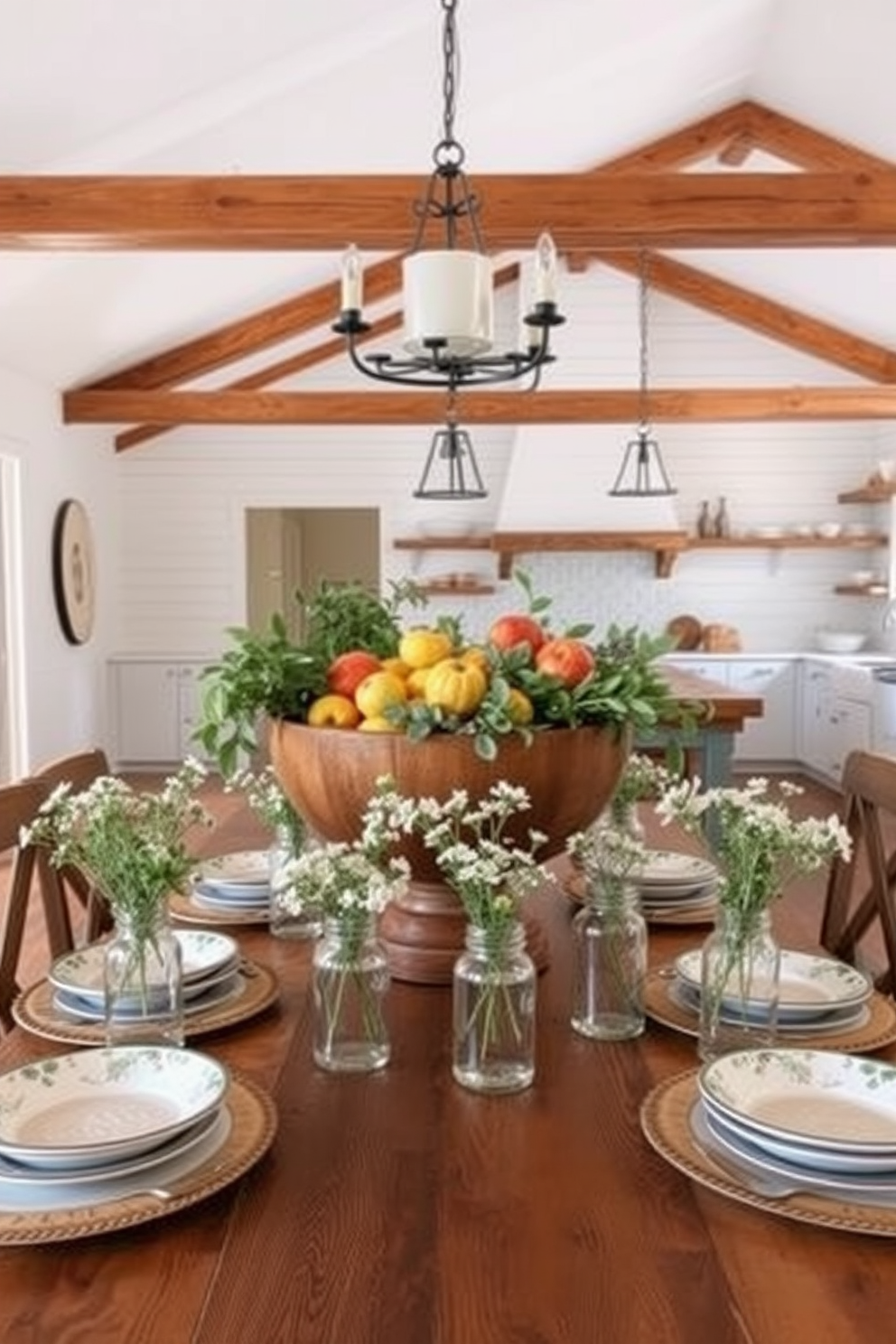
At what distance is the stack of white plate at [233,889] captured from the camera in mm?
1876

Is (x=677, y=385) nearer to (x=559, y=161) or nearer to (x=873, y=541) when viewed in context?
(x=873, y=541)

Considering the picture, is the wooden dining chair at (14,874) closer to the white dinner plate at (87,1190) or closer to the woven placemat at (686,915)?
the white dinner plate at (87,1190)

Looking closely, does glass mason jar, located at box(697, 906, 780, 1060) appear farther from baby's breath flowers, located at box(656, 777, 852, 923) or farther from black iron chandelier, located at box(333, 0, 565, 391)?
black iron chandelier, located at box(333, 0, 565, 391)

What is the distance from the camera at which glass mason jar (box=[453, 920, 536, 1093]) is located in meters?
1.18

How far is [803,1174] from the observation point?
39.1 inches

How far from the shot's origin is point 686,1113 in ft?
3.67

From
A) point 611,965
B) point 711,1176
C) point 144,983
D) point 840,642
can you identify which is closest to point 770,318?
point 840,642

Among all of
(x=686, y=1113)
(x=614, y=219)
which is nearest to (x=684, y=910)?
(x=686, y=1113)

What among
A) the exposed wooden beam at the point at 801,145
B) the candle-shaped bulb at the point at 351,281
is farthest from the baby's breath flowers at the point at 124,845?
the exposed wooden beam at the point at 801,145

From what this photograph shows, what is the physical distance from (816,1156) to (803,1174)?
0.02 meters

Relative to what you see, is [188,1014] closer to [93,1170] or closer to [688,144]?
[93,1170]

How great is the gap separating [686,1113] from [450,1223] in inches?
11.5

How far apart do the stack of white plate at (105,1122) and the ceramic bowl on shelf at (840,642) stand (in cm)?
719

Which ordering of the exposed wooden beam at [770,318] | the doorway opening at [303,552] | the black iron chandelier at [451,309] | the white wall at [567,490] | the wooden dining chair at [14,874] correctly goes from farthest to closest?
the doorway opening at [303,552] < the white wall at [567,490] < the exposed wooden beam at [770,318] < the black iron chandelier at [451,309] < the wooden dining chair at [14,874]
